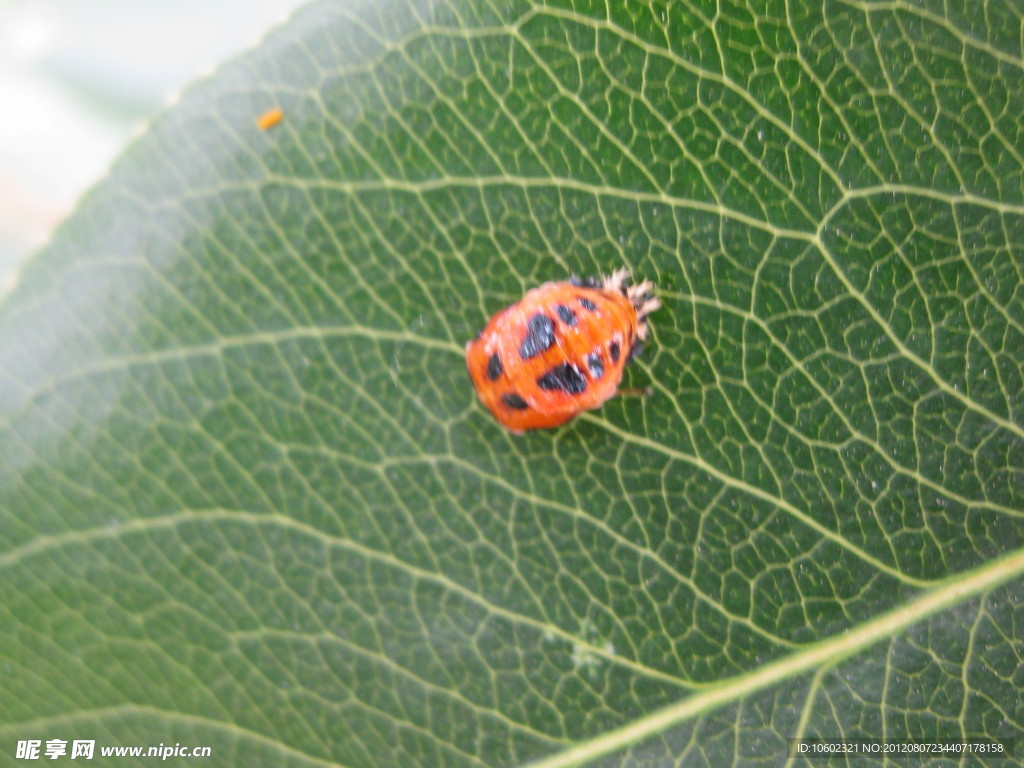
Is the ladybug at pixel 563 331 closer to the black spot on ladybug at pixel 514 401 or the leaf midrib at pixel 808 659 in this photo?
the black spot on ladybug at pixel 514 401

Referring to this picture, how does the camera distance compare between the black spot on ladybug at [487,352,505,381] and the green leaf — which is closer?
the green leaf

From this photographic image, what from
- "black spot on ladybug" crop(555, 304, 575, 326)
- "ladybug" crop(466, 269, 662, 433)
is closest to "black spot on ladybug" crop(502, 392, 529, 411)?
"ladybug" crop(466, 269, 662, 433)

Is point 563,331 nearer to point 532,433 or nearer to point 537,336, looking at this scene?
point 537,336

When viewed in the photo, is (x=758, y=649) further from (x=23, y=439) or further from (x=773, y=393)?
(x=23, y=439)

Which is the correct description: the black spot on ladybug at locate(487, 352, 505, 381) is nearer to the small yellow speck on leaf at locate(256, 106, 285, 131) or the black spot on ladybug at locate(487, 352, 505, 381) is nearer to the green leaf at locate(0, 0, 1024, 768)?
the green leaf at locate(0, 0, 1024, 768)

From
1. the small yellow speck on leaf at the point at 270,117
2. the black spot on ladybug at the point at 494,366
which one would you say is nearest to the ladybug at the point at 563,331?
the black spot on ladybug at the point at 494,366

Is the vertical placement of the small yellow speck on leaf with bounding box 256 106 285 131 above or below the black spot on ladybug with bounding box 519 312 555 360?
above

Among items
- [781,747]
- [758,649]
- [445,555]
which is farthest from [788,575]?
[445,555]
